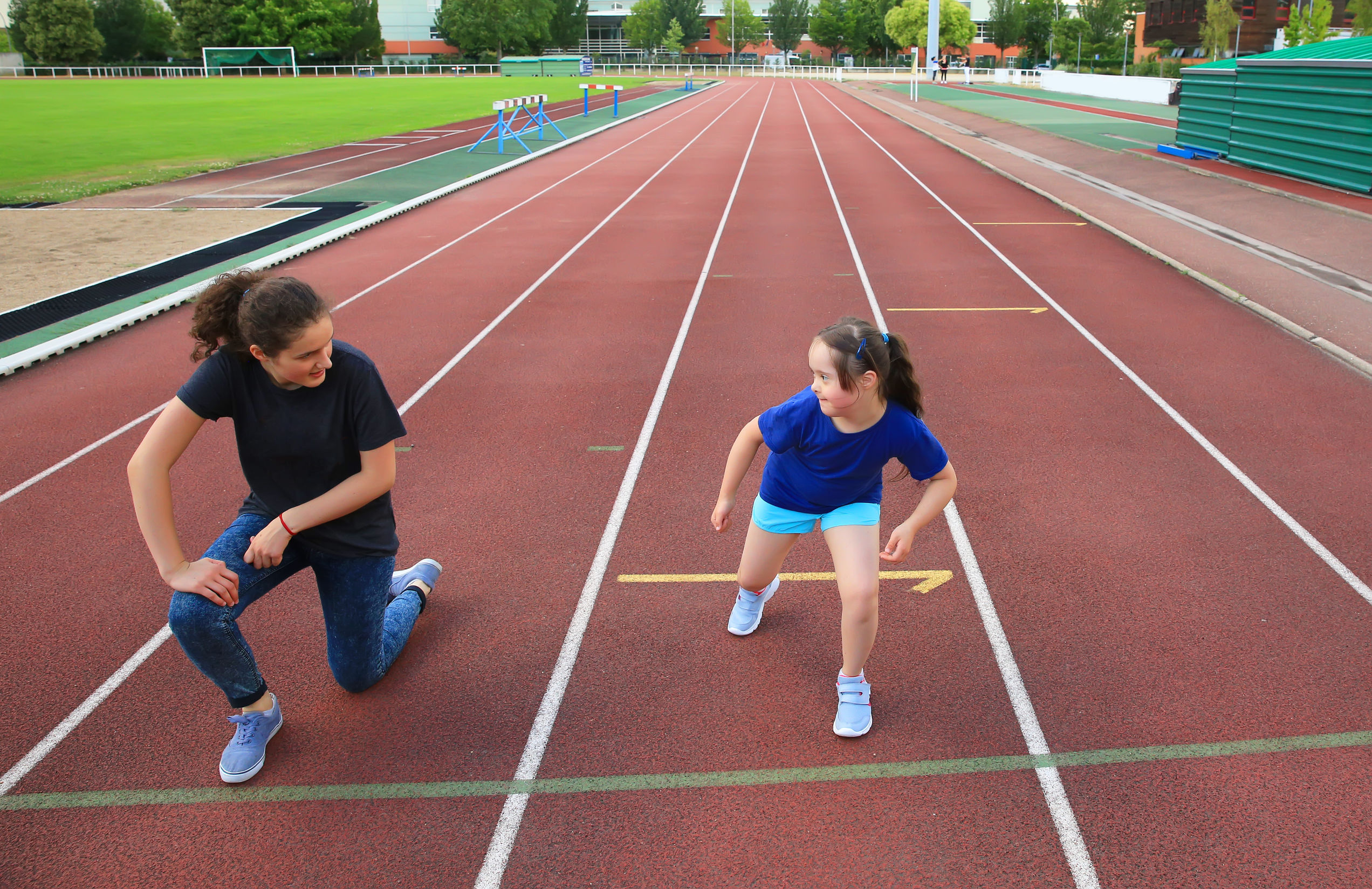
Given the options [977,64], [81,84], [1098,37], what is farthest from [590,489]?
[977,64]

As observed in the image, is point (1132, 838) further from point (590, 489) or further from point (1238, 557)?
point (590, 489)

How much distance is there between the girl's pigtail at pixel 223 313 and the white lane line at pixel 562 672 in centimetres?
183

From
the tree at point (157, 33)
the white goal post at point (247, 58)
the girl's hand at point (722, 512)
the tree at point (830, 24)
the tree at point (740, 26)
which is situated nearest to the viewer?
the girl's hand at point (722, 512)

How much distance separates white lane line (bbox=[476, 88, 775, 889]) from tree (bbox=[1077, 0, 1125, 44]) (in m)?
90.2

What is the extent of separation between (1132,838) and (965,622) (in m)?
1.45

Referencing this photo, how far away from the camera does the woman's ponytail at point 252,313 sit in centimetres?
311

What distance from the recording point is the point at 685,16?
12294 centimetres

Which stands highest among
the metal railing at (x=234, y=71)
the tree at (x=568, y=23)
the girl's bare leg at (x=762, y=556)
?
the tree at (x=568, y=23)

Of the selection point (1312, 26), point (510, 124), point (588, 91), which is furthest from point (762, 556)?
point (588, 91)

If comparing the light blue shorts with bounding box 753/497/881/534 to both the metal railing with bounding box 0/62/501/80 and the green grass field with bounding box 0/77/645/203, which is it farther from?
the metal railing with bounding box 0/62/501/80

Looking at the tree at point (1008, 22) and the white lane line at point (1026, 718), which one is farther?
the tree at point (1008, 22)

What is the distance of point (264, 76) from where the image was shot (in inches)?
3209

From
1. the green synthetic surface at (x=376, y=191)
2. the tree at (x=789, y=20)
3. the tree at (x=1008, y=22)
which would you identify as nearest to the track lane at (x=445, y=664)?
the green synthetic surface at (x=376, y=191)

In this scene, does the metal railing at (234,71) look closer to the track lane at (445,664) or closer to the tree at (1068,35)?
the tree at (1068,35)
